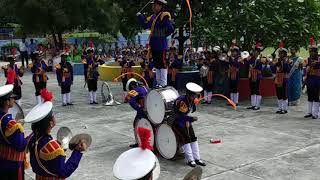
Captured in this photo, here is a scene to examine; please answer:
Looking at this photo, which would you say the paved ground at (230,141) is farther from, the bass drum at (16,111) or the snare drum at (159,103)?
the bass drum at (16,111)

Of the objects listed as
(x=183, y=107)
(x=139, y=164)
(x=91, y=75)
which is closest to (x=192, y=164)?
(x=183, y=107)

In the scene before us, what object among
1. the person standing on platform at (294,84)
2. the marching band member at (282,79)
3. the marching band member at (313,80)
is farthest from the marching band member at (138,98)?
the person standing on platform at (294,84)

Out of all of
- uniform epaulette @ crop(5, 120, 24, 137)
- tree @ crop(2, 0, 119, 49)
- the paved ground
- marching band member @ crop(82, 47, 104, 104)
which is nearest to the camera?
uniform epaulette @ crop(5, 120, 24, 137)

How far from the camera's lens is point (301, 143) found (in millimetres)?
9938

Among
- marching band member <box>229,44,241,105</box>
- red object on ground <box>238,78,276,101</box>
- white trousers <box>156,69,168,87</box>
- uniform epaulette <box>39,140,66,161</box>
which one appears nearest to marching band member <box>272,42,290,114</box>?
marching band member <box>229,44,241,105</box>

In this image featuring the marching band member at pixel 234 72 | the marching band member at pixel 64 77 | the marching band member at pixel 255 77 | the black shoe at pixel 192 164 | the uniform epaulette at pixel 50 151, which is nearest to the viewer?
the uniform epaulette at pixel 50 151

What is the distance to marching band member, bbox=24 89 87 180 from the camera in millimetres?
4777

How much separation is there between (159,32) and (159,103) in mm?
1824

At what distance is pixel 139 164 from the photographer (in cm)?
358

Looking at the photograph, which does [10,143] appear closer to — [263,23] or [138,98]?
[138,98]

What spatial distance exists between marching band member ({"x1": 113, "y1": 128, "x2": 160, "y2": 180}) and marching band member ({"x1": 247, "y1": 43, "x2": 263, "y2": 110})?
421 inches

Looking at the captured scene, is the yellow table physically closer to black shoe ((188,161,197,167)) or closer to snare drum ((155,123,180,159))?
→ snare drum ((155,123,180,159))

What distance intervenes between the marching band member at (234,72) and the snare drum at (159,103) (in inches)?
243

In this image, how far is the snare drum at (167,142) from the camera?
8.62m
